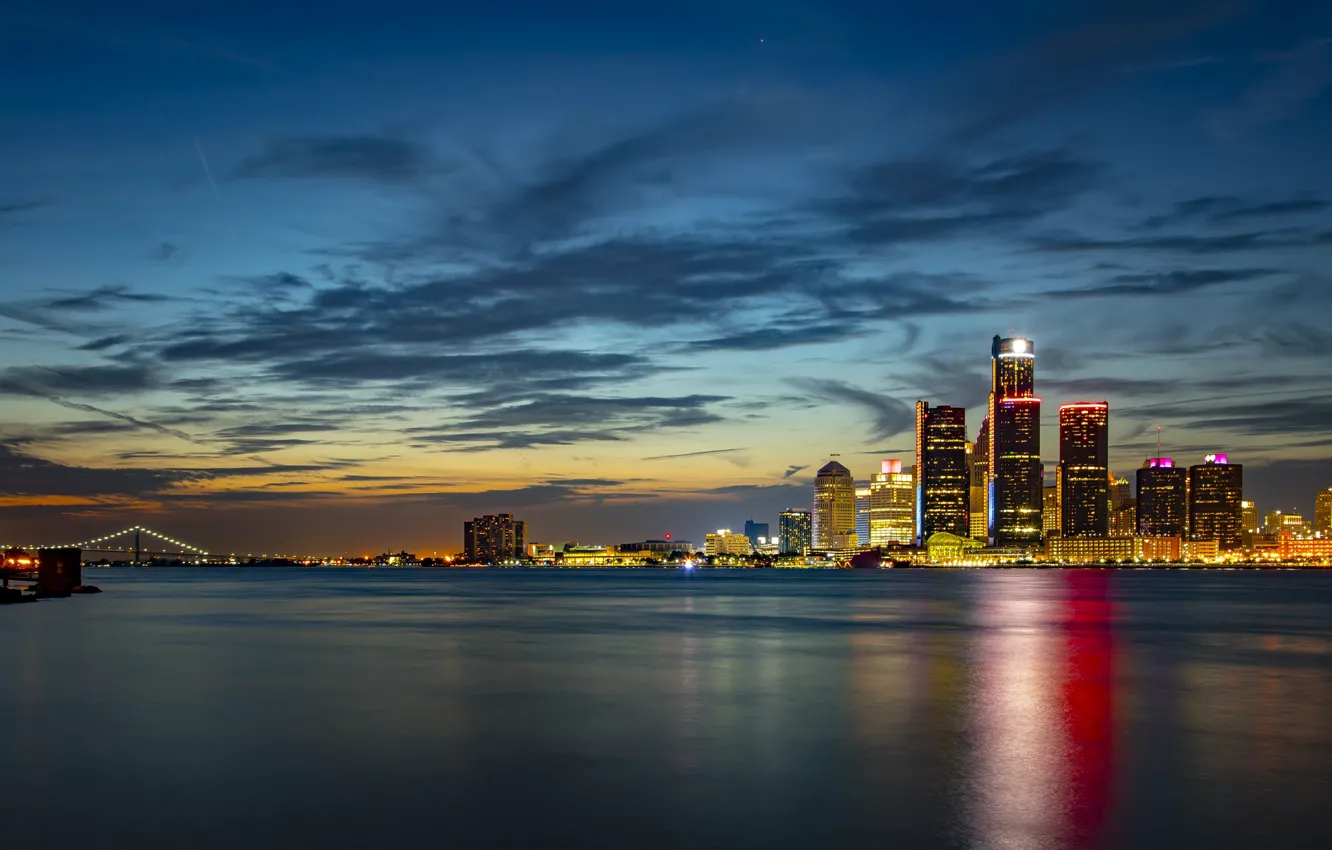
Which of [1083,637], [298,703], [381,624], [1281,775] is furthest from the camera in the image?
[381,624]

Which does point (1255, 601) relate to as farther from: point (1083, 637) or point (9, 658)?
point (9, 658)

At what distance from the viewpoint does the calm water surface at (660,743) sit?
53.2ft

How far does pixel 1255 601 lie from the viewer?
336 ft

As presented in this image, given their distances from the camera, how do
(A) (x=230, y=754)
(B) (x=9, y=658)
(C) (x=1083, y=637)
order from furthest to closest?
1. (C) (x=1083, y=637)
2. (B) (x=9, y=658)
3. (A) (x=230, y=754)

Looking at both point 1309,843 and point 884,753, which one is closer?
point 1309,843

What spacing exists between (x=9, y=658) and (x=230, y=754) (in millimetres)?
22864

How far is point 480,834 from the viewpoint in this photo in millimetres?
15625

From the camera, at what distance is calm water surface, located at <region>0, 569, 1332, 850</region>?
1620 centimetres

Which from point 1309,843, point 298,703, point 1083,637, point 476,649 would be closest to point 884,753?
point 1309,843

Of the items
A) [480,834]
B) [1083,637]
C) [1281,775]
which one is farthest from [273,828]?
[1083,637]

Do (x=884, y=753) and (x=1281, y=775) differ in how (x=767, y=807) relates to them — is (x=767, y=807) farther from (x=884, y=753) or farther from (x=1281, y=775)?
(x=1281, y=775)

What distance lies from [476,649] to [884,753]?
87.6ft

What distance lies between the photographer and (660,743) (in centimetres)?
2317

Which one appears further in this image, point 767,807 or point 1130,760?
point 1130,760
